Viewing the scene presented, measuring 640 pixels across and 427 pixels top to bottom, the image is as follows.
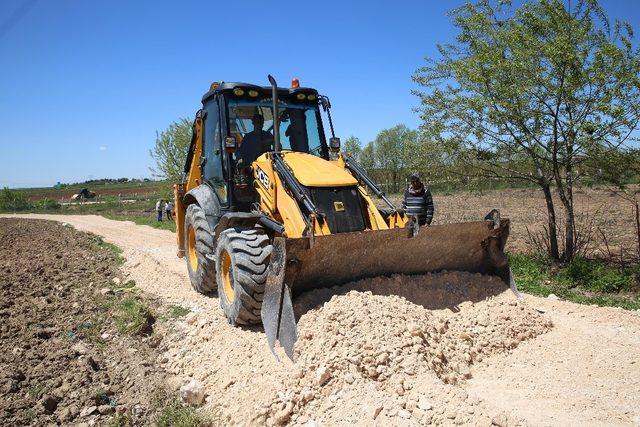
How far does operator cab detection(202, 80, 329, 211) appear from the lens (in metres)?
6.24

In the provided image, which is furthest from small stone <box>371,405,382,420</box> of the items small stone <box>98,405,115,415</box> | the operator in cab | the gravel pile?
the operator in cab

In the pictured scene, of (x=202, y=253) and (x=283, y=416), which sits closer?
(x=283, y=416)

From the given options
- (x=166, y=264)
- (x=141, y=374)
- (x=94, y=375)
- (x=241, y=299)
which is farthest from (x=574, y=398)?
(x=166, y=264)

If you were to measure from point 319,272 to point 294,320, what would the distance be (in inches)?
25.8

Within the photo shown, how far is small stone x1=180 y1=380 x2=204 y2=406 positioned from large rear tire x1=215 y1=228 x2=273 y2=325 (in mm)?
947

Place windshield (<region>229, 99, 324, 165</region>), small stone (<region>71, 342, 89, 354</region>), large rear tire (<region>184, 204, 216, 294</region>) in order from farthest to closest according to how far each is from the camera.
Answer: large rear tire (<region>184, 204, 216, 294</region>), windshield (<region>229, 99, 324, 165</region>), small stone (<region>71, 342, 89, 354</region>)

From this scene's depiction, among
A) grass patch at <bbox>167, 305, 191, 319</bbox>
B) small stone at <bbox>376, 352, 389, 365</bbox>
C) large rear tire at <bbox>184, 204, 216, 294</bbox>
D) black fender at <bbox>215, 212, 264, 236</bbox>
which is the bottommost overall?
grass patch at <bbox>167, 305, 191, 319</bbox>

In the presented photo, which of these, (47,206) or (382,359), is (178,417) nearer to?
(382,359)

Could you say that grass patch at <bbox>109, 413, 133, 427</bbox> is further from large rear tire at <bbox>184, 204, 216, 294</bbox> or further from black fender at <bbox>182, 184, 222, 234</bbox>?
black fender at <bbox>182, 184, 222, 234</bbox>

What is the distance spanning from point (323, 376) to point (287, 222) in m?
2.00

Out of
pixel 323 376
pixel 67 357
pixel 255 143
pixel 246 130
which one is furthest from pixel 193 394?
pixel 246 130

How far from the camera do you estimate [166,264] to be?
948 centimetres

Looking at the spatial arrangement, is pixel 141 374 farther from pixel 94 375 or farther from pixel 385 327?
pixel 385 327

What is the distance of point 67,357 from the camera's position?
16.7ft
